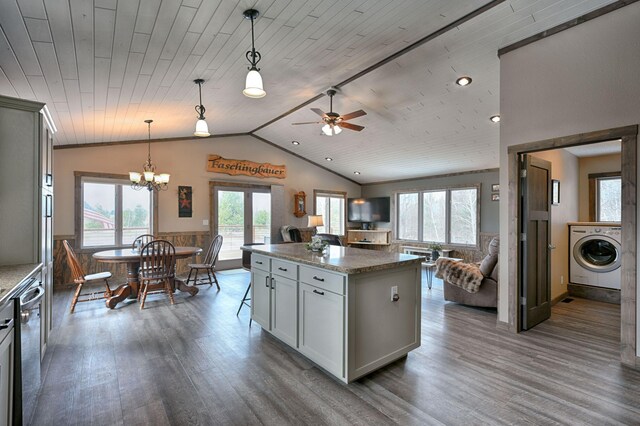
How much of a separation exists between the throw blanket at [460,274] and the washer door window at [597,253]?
1.88m

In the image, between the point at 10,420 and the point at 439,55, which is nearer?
the point at 10,420

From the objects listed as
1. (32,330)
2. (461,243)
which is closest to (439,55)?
(32,330)

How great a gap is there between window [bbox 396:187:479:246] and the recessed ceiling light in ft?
12.9

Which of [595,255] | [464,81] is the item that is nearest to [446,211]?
[595,255]

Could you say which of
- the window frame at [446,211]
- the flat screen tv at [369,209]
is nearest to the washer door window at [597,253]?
the window frame at [446,211]

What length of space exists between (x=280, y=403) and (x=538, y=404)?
1.77 metres

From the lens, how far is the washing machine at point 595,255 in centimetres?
462

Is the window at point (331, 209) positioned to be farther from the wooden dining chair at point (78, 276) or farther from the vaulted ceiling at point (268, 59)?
the wooden dining chair at point (78, 276)

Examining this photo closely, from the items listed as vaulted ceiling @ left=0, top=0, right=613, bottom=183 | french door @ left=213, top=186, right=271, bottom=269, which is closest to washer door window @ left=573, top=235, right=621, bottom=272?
vaulted ceiling @ left=0, top=0, right=613, bottom=183

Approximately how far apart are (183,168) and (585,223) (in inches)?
292

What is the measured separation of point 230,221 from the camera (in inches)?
298

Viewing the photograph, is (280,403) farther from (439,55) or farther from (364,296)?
(439,55)

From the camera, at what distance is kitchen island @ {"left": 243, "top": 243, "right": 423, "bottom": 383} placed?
2.40m

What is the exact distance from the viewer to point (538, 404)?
2193 millimetres
